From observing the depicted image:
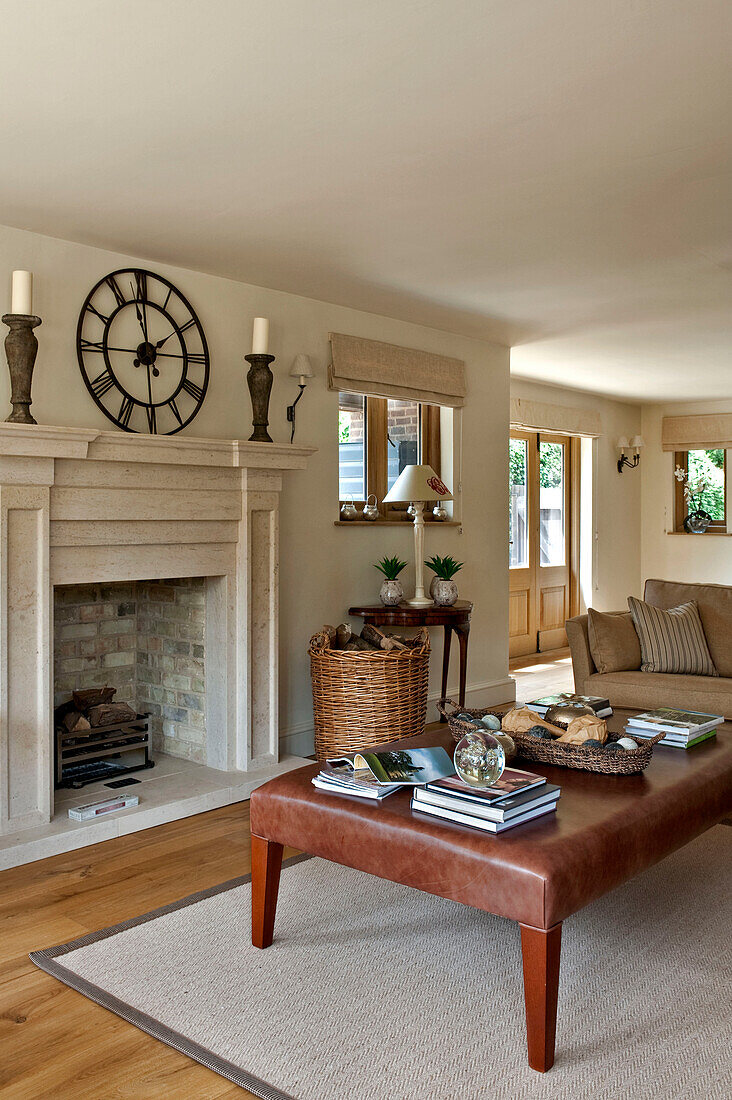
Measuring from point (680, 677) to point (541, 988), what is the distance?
2799mm

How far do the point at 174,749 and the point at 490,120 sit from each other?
3.01 m

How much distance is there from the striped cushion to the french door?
302cm

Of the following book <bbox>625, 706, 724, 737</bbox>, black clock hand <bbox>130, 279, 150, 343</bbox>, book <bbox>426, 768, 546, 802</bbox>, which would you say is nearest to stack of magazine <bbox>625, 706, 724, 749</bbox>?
book <bbox>625, 706, 724, 737</bbox>

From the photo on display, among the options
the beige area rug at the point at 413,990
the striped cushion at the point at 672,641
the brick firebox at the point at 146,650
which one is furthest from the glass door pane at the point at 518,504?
the beige area rug at the point at 413,990

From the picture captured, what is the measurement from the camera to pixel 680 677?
14.5ft

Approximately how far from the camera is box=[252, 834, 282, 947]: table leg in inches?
97.7

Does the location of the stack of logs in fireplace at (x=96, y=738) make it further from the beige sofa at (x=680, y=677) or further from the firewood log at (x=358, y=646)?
the beige sofa at (x=680, y=677)

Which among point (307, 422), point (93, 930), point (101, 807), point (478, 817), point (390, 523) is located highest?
point (307, 422)

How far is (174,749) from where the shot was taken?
4262 mm

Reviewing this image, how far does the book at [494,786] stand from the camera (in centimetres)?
214

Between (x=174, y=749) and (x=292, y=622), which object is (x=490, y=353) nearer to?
(x=292, y=622)

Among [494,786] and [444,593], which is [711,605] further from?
[494,786]

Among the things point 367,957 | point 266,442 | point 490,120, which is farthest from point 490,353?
point 367,957

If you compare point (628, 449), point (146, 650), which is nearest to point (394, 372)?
point (146, 650)
